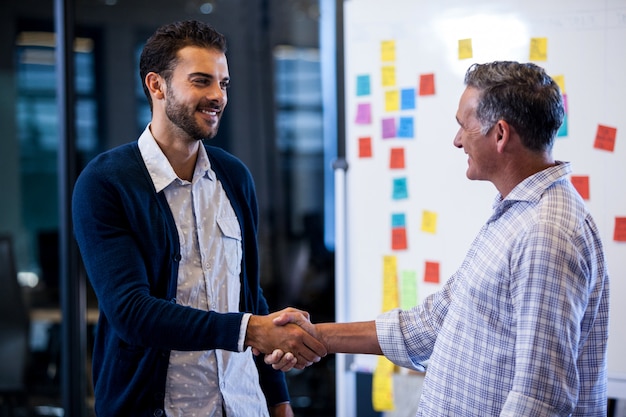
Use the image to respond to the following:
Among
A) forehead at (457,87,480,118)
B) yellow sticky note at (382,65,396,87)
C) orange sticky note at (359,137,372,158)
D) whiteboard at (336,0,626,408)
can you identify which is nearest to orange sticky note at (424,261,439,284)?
whiteboard at (336,0,626,408)

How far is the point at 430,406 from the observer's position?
1.66m

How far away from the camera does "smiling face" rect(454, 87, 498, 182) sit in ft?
5.45

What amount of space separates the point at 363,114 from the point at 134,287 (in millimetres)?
1385

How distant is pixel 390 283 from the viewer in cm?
280

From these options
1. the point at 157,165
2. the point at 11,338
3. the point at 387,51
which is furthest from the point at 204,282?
the point at 11,338

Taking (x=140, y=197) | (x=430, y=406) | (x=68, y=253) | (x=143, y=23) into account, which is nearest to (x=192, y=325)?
(x=140, y=197)

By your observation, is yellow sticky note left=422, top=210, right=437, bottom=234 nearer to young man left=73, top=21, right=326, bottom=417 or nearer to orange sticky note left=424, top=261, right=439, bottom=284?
orange sticky note left=424, top=261, right=439, bottom=284

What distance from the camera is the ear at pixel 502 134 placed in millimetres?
1614

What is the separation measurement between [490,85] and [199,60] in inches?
29.0

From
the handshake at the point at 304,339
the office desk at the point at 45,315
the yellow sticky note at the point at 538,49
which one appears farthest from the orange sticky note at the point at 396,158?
the office desk at the point at 45,315

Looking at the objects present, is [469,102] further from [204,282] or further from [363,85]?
[363,85]

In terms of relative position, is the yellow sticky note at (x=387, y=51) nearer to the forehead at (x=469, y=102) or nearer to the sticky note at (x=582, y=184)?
the sticky note at (x=582, y=184)

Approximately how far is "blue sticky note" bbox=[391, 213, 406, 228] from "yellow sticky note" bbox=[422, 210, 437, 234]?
0.08m

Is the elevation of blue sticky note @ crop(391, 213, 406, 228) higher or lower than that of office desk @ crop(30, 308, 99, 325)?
higher
